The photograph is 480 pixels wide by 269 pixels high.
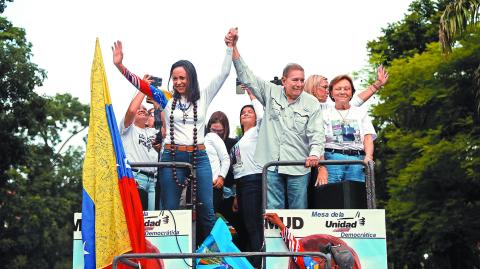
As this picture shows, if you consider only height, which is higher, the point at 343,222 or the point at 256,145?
the point at 256,145

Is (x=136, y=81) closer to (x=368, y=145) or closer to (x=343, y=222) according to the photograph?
(x=343, y=222)

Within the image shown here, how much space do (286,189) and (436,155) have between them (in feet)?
91.7

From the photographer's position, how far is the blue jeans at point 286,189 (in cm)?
767

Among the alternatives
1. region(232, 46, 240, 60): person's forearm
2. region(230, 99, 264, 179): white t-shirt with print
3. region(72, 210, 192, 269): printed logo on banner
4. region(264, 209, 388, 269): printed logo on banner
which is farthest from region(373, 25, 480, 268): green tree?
region(72, 210, 192, 269): printed logo on banner

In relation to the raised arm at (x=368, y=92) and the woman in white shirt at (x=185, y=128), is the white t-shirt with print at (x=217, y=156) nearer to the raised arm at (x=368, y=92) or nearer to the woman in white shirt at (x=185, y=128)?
the raised arm at (x=368, y=92)

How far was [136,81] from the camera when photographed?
760cm

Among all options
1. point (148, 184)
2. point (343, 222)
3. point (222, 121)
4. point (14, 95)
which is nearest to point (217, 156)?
point (222, 121)

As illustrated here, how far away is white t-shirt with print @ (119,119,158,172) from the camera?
9305mm

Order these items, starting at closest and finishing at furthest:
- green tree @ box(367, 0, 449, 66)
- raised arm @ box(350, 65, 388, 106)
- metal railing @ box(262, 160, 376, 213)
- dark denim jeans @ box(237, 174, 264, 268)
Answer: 1. metal railing @ box(262, 160, 376, 213)
2. dark denim jeans @ box(237, 174, 264, 268)
3. raised arm @ box(350, 65, 388, 106)
4. green tree @ box(367, 0, 449, 66)

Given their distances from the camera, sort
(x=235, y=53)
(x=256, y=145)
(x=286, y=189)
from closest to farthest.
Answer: (x=286, y=189)
(x=235, y=53)
(x=256, y=145)

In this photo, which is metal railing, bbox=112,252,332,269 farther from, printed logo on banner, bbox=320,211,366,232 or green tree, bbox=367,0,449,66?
green tree, bbox=367,0,449,66

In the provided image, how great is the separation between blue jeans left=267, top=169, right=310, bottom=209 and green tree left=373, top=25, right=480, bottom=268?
25.2 metres

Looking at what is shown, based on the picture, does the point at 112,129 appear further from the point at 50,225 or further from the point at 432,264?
the point at 50,225

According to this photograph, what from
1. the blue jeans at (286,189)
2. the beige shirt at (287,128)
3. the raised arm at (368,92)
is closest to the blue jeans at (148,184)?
the beige shirt at (287,128)
